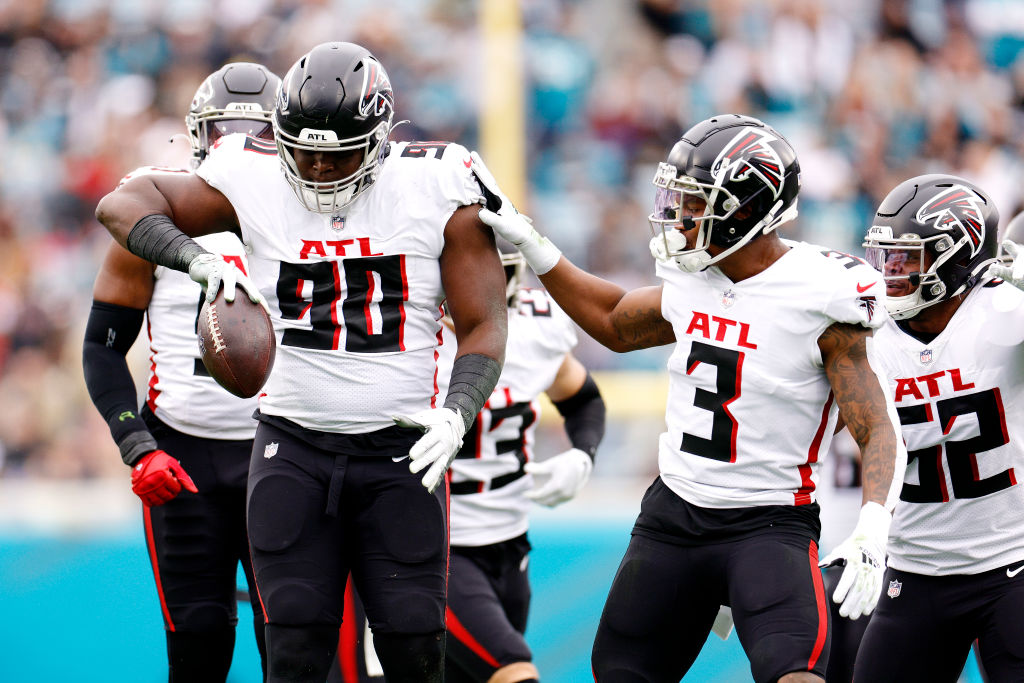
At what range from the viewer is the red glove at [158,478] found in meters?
3.77

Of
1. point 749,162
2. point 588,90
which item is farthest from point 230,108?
point 588,90

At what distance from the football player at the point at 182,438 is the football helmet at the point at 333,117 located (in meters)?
0.74

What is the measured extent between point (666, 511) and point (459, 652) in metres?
0.98

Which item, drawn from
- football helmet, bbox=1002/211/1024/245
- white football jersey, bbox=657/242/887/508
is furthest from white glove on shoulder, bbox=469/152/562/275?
football helmet, bbox=1002/211/1024/245

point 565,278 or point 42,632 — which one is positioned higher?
point 565,278

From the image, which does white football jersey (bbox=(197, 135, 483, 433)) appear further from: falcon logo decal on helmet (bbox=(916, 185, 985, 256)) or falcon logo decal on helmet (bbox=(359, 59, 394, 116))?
falcon logo decal on helmet (bbox=(916, 185, 985, 256))

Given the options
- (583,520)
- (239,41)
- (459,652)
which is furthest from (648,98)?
(459,652)

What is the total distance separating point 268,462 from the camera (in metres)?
3.33

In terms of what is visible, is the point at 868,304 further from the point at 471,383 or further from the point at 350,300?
the point at 350,300

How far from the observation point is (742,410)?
11.1 feet

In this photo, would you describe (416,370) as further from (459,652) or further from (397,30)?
(397,30)

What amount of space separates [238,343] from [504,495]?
153cm

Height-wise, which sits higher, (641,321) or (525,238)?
(525,238)

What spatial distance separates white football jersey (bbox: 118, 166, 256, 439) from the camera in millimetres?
4078
